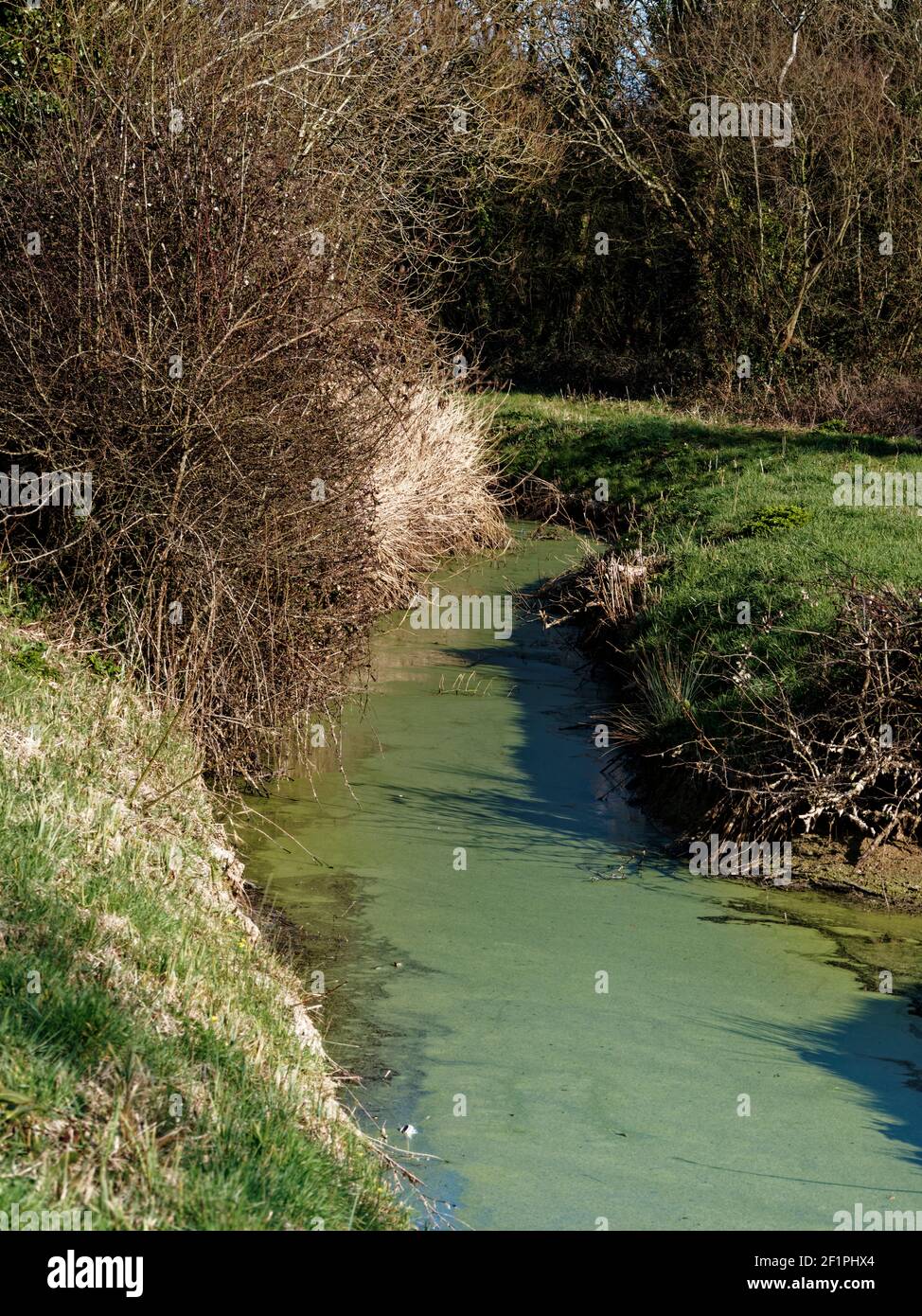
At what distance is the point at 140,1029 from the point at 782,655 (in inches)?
255

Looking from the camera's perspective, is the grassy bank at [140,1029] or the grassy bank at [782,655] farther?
the grassy bank at [782,655]

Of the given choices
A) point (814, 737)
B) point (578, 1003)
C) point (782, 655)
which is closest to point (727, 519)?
point (782, 655)

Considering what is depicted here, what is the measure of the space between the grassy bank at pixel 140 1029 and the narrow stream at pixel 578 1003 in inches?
23.4

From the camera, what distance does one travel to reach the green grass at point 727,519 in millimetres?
10578

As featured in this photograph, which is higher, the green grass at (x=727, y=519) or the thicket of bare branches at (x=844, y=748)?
the green grass at (x=727, y=519)

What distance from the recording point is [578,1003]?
703 cm

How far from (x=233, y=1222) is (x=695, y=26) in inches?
996

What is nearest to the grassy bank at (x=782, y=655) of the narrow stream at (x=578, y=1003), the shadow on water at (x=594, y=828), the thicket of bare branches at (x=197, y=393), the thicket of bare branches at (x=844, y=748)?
the thicket of bare branches at (x=844, y=748)

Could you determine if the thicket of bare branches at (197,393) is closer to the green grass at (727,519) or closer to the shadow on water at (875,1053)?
the green grass at (727,519)

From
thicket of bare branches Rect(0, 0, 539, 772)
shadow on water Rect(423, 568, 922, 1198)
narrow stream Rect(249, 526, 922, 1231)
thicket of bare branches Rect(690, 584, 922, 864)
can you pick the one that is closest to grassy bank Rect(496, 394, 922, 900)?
thicket of bare branches Rect(690, 584, 922, 864)

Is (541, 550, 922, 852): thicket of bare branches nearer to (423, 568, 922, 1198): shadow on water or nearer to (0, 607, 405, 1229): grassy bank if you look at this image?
(423, 568, 922, 1198): shadow on water

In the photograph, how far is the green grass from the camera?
10.6 m

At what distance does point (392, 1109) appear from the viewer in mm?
5965

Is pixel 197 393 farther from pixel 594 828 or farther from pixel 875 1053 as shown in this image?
pixel 875 1053
